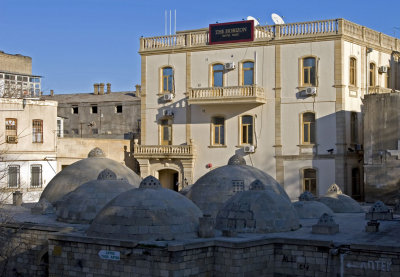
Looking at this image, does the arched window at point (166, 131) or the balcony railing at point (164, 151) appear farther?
the arched window at point (166, 131)

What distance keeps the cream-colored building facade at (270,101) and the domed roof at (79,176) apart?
8.91m

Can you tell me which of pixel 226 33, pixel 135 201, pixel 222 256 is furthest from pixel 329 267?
pixel 226 33

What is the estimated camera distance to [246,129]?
39469 mm

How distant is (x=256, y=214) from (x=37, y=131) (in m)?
22.4

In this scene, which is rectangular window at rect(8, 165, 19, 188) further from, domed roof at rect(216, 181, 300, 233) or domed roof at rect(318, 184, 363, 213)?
domed roof at rect(216, 181, 300, 233)

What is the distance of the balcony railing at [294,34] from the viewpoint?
37.3 metres

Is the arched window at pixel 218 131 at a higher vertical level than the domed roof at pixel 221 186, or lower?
higher

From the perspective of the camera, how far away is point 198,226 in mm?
21078

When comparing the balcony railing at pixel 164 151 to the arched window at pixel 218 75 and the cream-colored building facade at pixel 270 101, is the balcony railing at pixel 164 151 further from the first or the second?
the arched window at pixel 218 75

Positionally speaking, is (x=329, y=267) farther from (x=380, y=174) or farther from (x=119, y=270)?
(x=380, y=174)

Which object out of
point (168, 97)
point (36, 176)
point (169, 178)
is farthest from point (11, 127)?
point (169, 178)

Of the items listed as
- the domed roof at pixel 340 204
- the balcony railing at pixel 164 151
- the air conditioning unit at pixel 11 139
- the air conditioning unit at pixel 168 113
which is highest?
the air conditioning unit at pixel 168 113

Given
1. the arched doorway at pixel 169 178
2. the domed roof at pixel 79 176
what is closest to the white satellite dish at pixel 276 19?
the arched doorway at pixel 169 178

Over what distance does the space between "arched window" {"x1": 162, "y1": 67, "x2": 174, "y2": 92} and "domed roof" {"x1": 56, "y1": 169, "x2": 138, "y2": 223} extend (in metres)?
16.3
